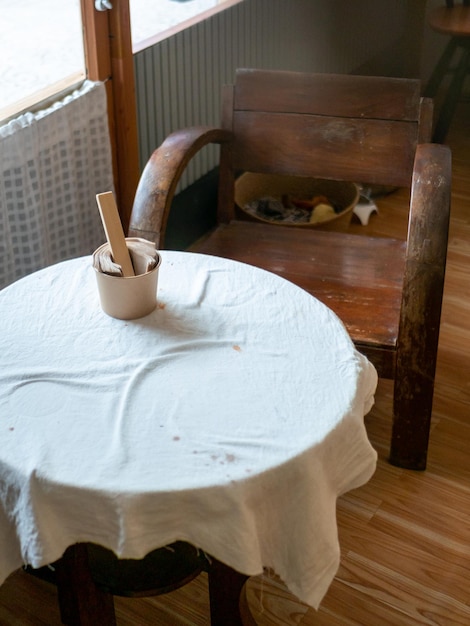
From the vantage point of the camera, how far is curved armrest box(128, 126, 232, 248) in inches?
69.9

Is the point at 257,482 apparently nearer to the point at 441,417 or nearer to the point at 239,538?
the point at 239,538

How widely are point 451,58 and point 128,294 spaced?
2468 millimetres

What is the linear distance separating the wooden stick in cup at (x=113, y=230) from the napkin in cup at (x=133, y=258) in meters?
0.02

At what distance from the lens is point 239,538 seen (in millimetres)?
1040

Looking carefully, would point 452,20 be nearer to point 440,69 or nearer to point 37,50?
point 440,69

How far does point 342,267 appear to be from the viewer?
1.99 metres

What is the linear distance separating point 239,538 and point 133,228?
36.2 inches

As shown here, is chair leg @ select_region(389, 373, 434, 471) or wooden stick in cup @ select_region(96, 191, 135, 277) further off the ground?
→ wooden stick in cup @ select_region(96, 191, 135, 277)

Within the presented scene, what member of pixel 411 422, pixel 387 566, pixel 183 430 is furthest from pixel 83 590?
pixel 411 422

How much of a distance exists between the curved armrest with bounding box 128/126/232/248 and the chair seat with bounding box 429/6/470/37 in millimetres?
1680

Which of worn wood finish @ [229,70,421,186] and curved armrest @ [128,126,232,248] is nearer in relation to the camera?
curved armrest @ [128,126,232,248]

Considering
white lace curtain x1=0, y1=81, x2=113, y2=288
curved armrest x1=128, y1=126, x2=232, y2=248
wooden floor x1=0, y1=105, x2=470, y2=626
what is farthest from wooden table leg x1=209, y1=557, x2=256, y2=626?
white lace curtain x1=0, y1=81, x2=113, y2=288

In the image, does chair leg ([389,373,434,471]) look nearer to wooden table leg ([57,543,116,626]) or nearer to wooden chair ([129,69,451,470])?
wooden chair ([129,69,451,470])

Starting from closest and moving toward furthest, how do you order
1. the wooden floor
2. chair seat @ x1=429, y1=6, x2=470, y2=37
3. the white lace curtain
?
1. the wooden floor
2. the white lace curtain
3. chair seat @ x1=429, y1=6, x2=470, y2=37
